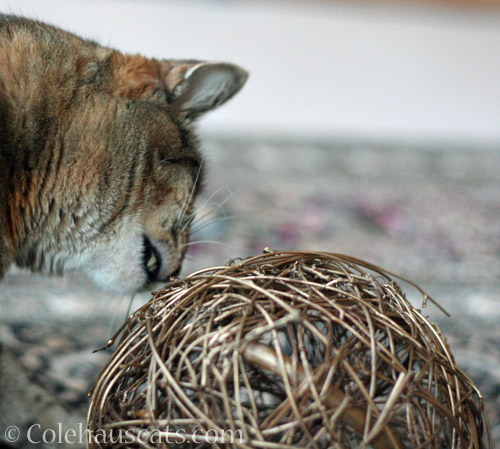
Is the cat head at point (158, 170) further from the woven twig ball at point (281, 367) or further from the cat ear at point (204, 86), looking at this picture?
the woven twig ball at point (281, 367)

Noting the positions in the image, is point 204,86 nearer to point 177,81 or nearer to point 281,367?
point 177,81

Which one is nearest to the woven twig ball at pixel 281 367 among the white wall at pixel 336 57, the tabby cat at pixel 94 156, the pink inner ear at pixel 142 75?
the tabby cat at pixel 94 156

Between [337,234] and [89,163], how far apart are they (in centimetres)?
113

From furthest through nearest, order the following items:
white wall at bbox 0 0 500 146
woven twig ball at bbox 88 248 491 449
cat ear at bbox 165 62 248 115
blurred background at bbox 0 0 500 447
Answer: white wall at bbox 0 0 500 146, blurred background at bbox 0 0 500 447, cat ear at bbox 165 62 248 115, woven twig ball at bbox 88 248 491 449

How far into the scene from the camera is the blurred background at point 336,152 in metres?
1.28

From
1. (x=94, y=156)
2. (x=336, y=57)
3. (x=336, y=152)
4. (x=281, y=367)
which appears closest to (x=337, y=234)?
(x=94, y=156)

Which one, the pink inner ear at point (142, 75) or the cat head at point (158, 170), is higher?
the pink inner ear at point (142, 75)

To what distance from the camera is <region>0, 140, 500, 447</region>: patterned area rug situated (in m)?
1.12

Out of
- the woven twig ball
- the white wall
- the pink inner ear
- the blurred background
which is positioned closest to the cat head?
the pink inner ear

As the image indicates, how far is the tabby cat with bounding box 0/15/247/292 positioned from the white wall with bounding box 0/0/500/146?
2.36 m

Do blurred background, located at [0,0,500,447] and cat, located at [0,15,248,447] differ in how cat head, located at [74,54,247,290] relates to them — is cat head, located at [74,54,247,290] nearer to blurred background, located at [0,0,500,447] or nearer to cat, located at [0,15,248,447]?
cat, located at [0,15,248,447]

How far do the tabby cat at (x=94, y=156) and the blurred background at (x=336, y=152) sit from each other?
14cm

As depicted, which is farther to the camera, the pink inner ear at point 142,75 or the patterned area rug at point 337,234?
the patterned area rug at point 337,234

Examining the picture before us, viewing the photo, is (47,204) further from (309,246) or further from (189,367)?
(309,246)
